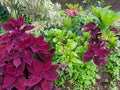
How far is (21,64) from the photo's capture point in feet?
6.79

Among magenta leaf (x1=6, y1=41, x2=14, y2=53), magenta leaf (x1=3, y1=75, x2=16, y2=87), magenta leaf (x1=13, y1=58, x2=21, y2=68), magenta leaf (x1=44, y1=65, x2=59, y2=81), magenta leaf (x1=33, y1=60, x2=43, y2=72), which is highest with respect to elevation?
magenta leaf (x1=6, y1=41, x2=14, y2=53)

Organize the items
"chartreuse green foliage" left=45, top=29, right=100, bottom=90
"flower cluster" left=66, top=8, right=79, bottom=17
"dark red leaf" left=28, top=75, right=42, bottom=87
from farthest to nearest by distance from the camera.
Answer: "flower cluster" left=66, top=8, right=79, bottom=17 < "chartreuse green foliage" left=45, top=29, right=100, bottom=90 < "dark red leaf" left=28, top=75, right=42, bottom=87

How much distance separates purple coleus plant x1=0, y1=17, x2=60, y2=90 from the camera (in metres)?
2.03

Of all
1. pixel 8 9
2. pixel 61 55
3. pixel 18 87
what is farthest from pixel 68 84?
pixel 8 9

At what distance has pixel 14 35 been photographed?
207 centimetres

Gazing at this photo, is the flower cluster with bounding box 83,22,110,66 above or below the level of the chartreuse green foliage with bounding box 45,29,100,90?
above

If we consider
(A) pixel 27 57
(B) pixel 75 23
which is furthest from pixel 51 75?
(B) pixel 75 23

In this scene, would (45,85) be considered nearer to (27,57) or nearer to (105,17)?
(27,57)

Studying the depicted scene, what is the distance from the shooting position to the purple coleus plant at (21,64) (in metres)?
2.03

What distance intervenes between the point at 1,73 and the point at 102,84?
123 centimetres

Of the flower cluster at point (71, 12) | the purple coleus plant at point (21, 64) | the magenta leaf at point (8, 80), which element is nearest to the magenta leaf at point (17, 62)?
the purple coleus plant at point (21, 64)

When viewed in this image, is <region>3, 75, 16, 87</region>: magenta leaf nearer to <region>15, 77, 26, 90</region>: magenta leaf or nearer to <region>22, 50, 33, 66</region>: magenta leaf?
<region>15, 77, 26, 90</region>: magenta leaf

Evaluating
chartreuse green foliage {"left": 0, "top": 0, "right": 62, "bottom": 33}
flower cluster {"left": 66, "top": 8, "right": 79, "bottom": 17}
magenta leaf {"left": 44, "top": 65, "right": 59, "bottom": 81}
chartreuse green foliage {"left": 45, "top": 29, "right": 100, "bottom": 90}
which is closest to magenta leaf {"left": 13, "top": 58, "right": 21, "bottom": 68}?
magenta leaf {"left": 44, "top": 65, "right": 59, "bottom": 81}

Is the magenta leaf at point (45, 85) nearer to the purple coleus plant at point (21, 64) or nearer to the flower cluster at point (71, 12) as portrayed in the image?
the purple coleus plant at point (21, 64)
